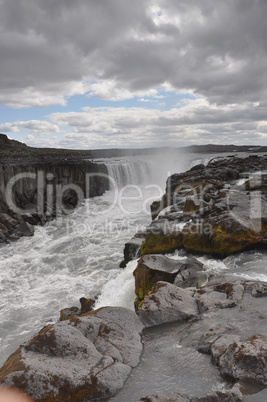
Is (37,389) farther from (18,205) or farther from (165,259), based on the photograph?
(18,205)

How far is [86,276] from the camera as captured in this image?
40.4 ft

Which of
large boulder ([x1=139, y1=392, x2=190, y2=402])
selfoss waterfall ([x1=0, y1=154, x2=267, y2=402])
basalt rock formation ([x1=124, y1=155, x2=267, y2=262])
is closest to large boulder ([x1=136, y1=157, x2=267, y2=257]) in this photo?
basalt rock formation ([x1=124, y1=155, x2=267, y2=262])

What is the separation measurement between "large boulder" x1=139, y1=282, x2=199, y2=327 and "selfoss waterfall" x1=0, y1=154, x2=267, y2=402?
10.0 inches

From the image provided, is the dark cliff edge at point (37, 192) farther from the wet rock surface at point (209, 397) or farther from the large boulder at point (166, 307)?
the wet rock surface at point (209, 397)

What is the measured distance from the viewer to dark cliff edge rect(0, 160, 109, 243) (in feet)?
62.8

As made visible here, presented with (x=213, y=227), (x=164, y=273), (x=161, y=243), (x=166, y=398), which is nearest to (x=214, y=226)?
(x=213, y=227)

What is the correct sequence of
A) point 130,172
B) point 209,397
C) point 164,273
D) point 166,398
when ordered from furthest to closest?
1. point 130,172
2. point 164,273
3. point 166,398
4. point 209,397

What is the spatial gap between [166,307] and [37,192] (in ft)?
67.8

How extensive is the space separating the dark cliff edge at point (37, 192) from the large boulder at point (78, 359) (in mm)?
14158

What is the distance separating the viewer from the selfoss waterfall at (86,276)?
4258 millimetres

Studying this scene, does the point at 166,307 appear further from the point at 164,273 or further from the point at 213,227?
the point at 213,227

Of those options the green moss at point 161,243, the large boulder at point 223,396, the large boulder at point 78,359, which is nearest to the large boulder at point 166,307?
the large boulder at point 78,359

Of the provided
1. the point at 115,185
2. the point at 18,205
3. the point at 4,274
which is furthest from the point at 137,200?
the point at 4,274

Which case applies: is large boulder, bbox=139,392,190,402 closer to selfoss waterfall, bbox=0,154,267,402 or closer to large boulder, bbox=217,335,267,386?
selfoss waterfall, bbox=0,154,267,402
